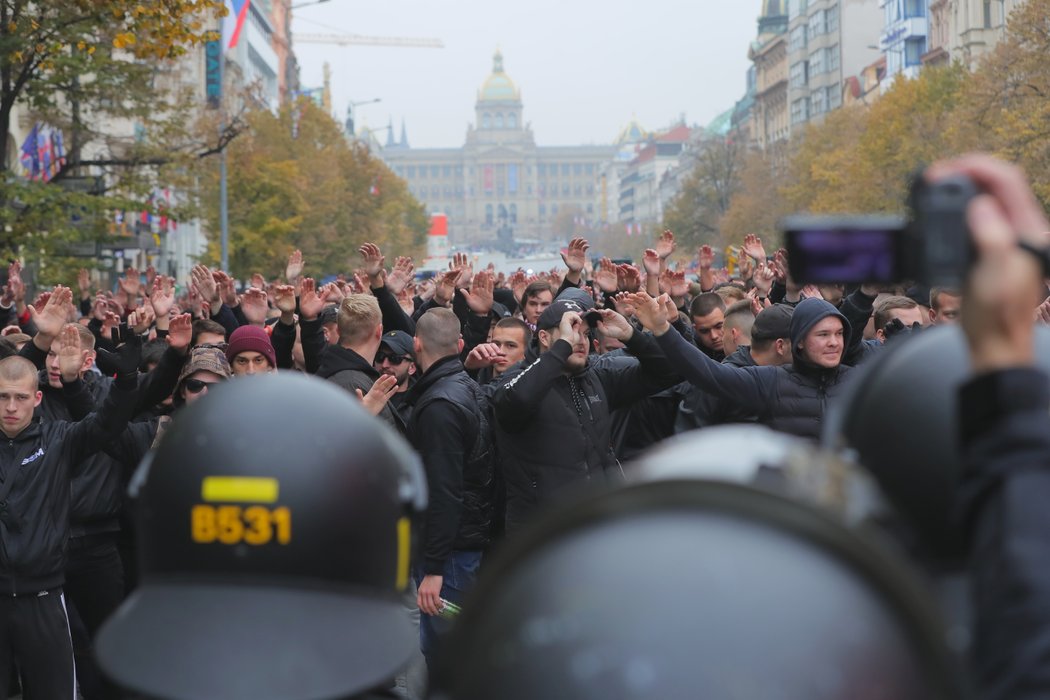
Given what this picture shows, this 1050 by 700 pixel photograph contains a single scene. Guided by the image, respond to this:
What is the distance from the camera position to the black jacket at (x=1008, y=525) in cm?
156

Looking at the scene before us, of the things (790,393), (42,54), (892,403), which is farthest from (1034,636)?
(42,54)

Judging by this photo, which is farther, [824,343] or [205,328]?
[205,328]

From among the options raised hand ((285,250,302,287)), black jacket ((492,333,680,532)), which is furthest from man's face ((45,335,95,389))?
raised hand ((285,250,302,287))

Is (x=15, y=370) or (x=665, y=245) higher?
(x=665, y=245)

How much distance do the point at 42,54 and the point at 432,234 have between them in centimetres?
10320

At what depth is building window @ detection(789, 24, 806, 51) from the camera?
100875mm

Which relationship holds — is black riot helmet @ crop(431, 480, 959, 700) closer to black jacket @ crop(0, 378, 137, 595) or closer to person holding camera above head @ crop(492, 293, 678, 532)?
person holding camera above head @ crop(492, 293, 678, 532)

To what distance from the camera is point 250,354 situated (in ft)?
21.6

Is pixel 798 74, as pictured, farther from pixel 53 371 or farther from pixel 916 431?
pixel 916 431

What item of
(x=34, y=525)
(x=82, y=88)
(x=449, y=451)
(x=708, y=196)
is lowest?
(x=34, y=525)

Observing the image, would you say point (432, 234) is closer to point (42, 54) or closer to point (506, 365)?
point (42, 54)

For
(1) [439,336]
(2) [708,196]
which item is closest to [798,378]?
(1) [439,336]

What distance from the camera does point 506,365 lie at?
794 centimetres

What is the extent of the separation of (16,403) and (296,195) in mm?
35389
